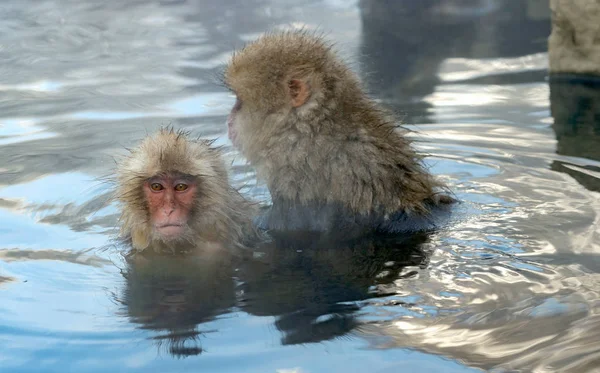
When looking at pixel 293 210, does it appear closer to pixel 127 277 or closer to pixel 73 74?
pixel 127 277

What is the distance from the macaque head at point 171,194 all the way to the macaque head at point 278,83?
0.79 ft

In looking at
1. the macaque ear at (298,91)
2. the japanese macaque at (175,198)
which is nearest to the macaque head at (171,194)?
the japanese macaque at (175,198)

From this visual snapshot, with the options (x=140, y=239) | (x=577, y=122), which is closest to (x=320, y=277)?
(x=140, y=239)

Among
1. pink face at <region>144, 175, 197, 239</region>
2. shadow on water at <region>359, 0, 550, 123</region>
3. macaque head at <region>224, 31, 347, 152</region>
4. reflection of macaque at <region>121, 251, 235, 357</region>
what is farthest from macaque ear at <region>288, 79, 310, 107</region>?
shadow on water at <region>359, 0, 550, 123</region>

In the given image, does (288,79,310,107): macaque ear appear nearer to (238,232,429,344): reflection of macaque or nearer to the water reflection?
(238,232,429,344): reflection of macaque

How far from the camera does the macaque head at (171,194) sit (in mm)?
3867

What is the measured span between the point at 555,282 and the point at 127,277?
5.16ft

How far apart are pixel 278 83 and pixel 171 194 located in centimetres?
62

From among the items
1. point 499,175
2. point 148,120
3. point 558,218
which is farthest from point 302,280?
point 148,120

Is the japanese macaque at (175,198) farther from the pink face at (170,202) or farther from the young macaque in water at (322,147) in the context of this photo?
the young macaque in water at (322,147)

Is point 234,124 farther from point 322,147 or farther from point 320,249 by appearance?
point 320,249

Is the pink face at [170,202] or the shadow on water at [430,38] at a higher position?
the pink face at [170,202]

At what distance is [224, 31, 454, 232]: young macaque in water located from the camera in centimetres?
390

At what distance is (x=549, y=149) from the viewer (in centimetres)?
Result: 516
